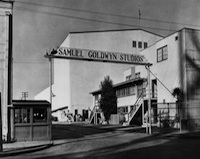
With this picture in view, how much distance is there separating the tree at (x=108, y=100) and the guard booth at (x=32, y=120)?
A: 75.7ft

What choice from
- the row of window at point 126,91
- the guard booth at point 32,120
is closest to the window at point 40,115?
the guard booth at point 32,120

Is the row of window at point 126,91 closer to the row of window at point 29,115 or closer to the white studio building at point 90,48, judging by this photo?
the white studio building at point 90,48

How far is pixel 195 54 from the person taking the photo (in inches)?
1102

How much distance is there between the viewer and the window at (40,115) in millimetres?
18281

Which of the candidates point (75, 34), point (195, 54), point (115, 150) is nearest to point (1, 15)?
point (115, 150)

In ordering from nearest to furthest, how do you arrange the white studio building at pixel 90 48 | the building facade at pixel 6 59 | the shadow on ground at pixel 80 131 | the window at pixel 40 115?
the building facade at pixel 6 59 < the window at pixel 40 115 < the shadow on ground at pixel 80 131 < the white studio building at pixel 90 48

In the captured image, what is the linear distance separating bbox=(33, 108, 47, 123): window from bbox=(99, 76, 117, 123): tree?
2304 cm

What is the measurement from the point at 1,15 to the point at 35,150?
841cm

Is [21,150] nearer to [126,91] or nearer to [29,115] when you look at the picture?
[29,115]

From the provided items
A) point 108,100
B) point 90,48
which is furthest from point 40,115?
point 90,48

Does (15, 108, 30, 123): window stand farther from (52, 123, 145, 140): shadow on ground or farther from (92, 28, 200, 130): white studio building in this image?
(92, 28, 200, 130): white studio building

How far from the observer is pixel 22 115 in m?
17.9

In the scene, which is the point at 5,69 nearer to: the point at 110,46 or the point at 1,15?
the point at 1,15

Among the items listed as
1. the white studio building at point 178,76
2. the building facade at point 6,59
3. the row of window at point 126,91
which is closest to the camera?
the building facade at point 6,59
